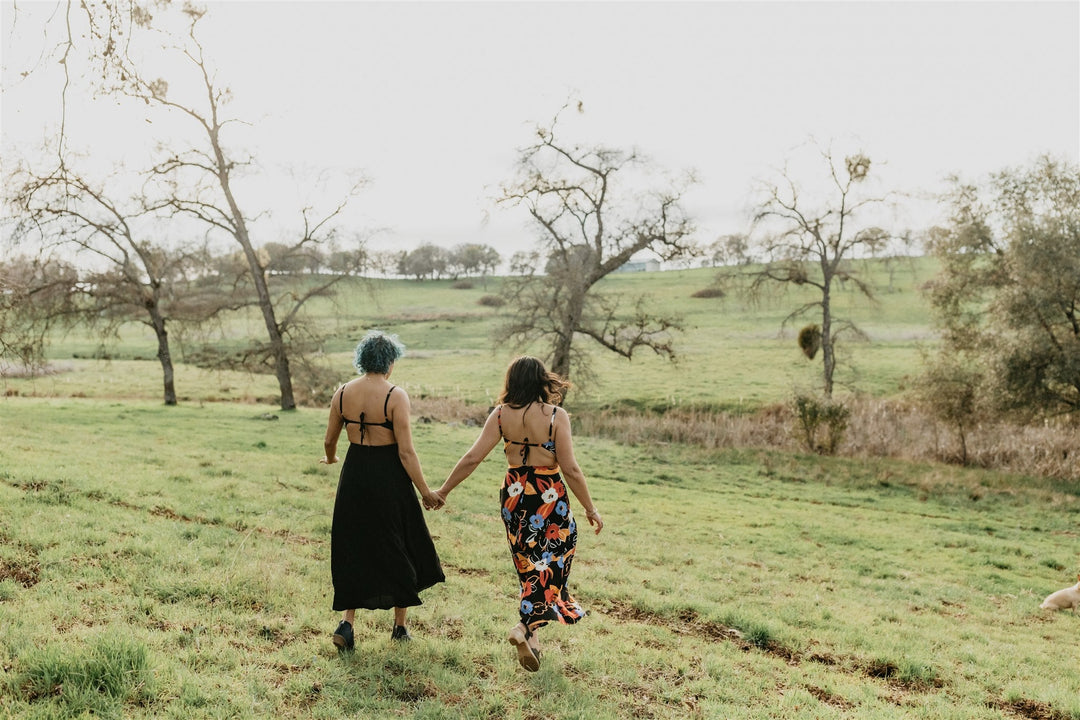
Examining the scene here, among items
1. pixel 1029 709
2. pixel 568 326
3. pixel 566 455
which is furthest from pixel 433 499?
pixel 568 326

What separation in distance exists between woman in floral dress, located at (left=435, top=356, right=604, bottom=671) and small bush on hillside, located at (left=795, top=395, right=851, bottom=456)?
804 inches

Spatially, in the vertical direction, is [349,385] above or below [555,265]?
below

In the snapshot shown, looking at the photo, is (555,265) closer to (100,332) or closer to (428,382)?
(428,382)

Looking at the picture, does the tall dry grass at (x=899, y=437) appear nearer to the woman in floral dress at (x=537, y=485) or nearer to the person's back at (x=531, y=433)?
the woman in floral dress at (x=537, y=485)

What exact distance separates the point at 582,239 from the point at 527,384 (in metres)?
27.7

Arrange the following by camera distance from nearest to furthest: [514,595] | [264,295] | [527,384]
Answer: [527,384], [514,595], [264,295]

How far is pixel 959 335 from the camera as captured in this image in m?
26.4

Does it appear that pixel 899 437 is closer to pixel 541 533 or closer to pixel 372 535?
pixel 541 533

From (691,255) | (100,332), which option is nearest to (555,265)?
(691,255)

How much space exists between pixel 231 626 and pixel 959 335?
92.7 feet

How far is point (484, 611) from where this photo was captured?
6852 mm

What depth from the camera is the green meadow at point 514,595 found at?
4797 millimetres

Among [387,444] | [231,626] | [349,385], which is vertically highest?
[349,385]

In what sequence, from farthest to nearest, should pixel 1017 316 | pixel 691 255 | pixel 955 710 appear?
1. pixel 691 255
2. pixel 1017 316
3. pixel 955 710
